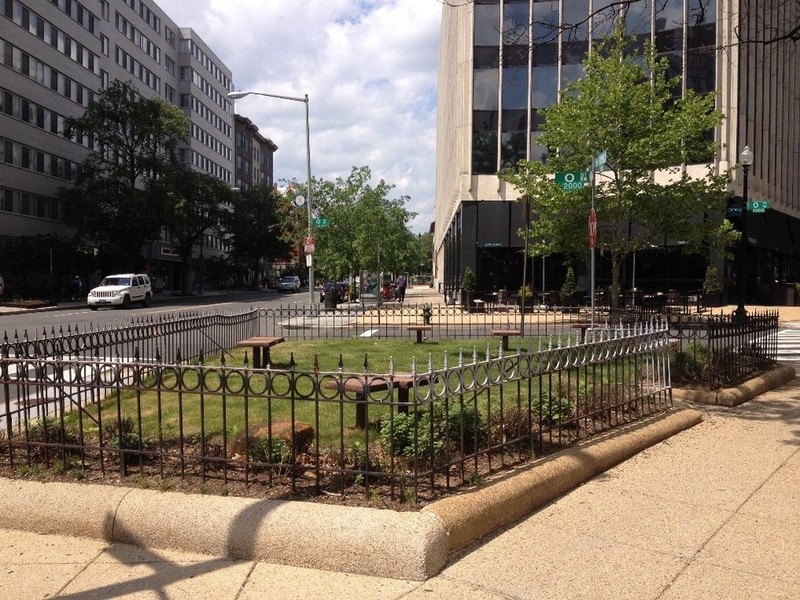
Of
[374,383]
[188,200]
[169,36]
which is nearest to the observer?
[374,383]

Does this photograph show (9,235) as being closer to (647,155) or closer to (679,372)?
(647,155)

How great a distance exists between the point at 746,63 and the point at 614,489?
109 ft

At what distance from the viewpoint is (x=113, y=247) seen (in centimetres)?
4984

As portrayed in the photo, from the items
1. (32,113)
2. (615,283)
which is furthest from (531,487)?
(32,113)

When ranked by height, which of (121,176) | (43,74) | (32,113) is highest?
(43,74)

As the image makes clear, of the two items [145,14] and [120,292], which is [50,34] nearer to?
[145,14]

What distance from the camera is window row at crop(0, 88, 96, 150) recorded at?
43647 millimetres

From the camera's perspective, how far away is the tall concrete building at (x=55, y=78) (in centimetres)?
4416

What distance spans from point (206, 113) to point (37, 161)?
39199mm

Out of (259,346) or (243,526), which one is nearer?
(243,526)

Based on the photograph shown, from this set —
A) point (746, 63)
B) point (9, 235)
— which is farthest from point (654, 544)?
point (9, 235)

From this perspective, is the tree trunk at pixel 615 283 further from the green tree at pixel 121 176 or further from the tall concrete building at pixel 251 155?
the tall concrete building at pixel 251 155

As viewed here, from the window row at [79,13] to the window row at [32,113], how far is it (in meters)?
7.68

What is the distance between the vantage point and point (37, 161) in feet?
157
